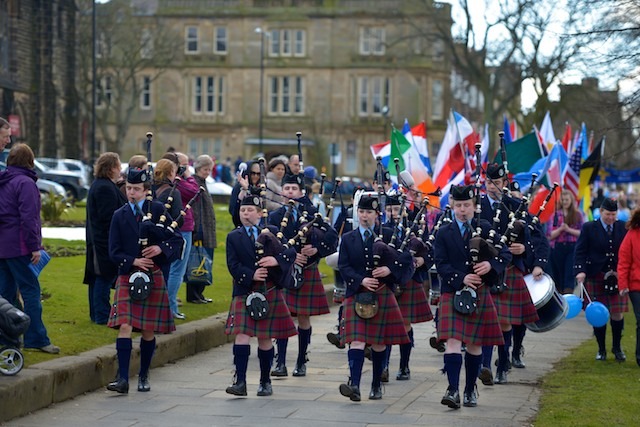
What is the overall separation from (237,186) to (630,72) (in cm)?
777

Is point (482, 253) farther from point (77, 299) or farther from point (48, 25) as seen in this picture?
point (48, 25)

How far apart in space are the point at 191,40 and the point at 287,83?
6.71m

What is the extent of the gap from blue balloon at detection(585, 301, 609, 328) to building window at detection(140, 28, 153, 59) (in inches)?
2135

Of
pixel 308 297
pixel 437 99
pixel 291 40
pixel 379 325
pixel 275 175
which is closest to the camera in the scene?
pixel 379 325

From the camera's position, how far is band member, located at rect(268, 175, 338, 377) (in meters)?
12.6

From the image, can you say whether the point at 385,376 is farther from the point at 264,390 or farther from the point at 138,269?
the point at 138,269

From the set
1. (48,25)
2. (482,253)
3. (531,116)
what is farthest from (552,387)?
(48,25)

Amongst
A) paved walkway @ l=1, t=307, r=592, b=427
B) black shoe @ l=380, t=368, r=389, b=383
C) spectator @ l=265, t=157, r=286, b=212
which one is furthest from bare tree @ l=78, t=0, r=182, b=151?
black shoe @ l=380, t=368, r=389, b=383

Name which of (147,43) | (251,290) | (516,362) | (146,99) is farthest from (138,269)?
(146,99)

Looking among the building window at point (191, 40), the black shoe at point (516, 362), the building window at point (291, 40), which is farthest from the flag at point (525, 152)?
the building window at point (191, 40)

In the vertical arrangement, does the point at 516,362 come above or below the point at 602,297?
below

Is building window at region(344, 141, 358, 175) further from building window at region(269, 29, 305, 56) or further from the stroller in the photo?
the stroller

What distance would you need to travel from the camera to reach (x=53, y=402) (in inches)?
404

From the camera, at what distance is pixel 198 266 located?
15.7 m
